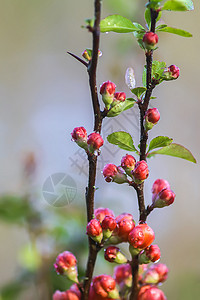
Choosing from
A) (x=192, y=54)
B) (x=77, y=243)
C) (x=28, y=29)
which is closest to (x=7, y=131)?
(x=28, y=29)

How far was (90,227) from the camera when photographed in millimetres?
286

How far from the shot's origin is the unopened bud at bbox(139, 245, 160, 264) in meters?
0.30

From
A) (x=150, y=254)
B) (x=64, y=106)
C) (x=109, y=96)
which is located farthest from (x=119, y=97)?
(x=64, y=106)

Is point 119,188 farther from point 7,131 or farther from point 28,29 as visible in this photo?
point 28,29

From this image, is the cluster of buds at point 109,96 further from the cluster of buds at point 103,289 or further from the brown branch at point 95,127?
the cluster of buds at point 103,289

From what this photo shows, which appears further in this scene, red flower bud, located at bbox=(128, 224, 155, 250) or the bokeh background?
the bokeh background

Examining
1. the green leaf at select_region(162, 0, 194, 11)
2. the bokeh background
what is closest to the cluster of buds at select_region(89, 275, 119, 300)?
the green leaf at select_region(162, 0, 194, 11)

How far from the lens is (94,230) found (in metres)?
0.29

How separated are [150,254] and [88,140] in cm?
10

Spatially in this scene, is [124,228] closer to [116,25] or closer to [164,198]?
[164,198]

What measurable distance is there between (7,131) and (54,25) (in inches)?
19.0

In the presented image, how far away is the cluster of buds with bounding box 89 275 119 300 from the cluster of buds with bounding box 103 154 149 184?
82mm

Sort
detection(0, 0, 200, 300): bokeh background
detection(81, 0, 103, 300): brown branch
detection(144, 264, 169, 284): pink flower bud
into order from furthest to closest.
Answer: detection(0, 0, 200, 300): bokeh background
detection(144, 264, 169, 284): pink flower bud
detection(81, 0, 103, 300): brown branch

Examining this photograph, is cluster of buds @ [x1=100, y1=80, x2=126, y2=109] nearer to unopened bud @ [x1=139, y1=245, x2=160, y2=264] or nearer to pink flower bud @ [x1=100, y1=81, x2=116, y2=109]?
pink flower bud @ [x1=100, y1=81, x2=116, y2=109]
